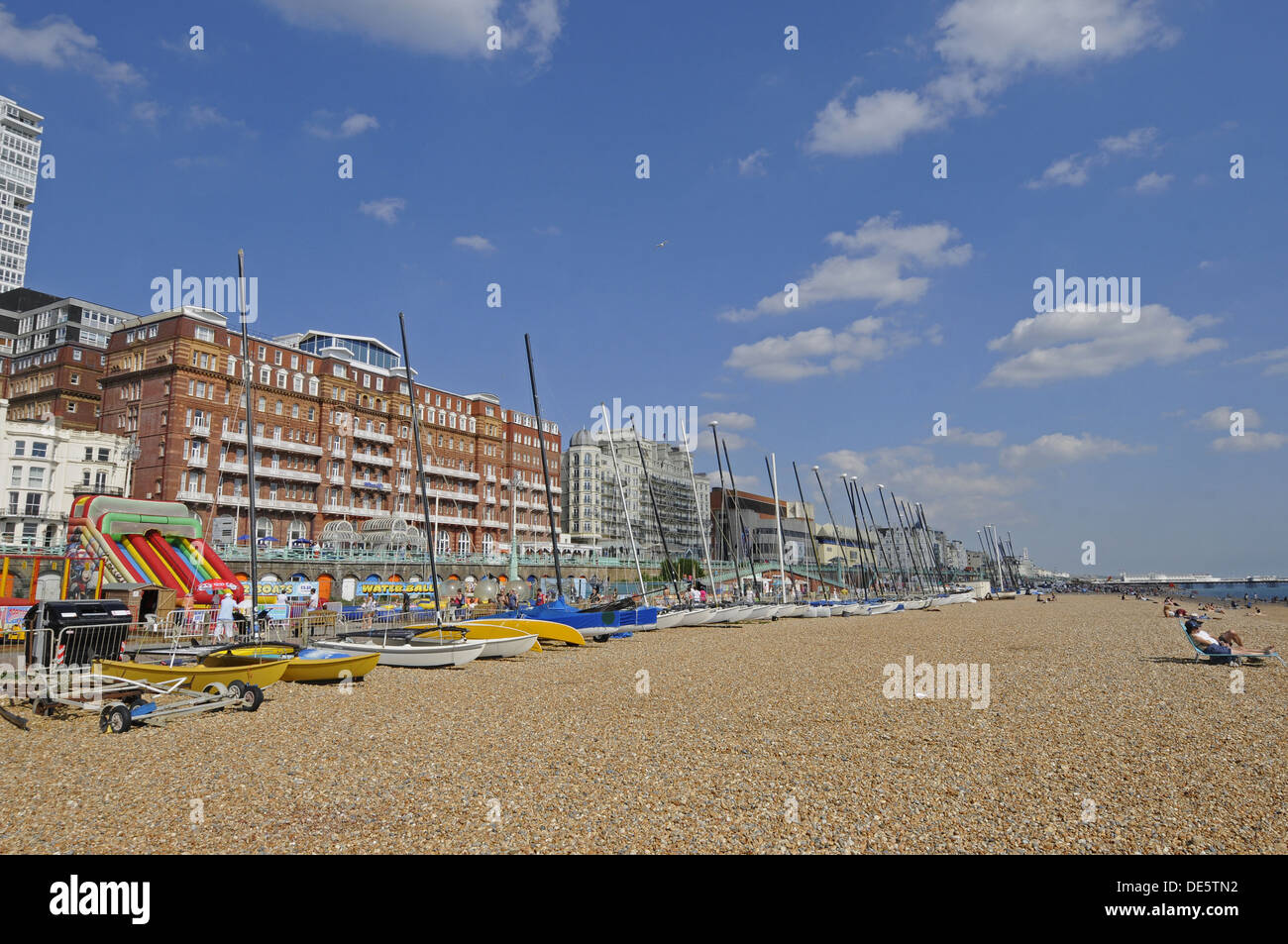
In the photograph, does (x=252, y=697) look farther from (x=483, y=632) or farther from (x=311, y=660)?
(x=483, y=632)

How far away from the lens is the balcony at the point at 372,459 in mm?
76625

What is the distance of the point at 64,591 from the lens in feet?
78.0

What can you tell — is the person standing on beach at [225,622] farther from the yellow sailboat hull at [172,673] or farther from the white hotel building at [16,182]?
the white hotel building at [16,182]

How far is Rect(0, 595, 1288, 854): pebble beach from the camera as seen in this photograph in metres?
7.72

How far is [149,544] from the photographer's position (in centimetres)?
3291

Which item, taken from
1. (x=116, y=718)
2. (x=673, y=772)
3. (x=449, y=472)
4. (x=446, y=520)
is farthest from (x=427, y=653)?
(x=449, y=472)

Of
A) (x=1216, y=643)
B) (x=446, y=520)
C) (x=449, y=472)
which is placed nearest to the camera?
(x=1216, y=643)

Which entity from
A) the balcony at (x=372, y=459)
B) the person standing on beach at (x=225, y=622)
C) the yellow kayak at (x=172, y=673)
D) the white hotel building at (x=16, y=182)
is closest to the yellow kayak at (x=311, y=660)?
the yellow kayak at (x=172, y=673)

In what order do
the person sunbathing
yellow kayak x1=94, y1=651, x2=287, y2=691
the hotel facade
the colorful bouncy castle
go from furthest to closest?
the hotel facade
the colorful bouncy castle
the person sunbathing
yellow kayak x1=94, y1=651, x2=287, y2=691
